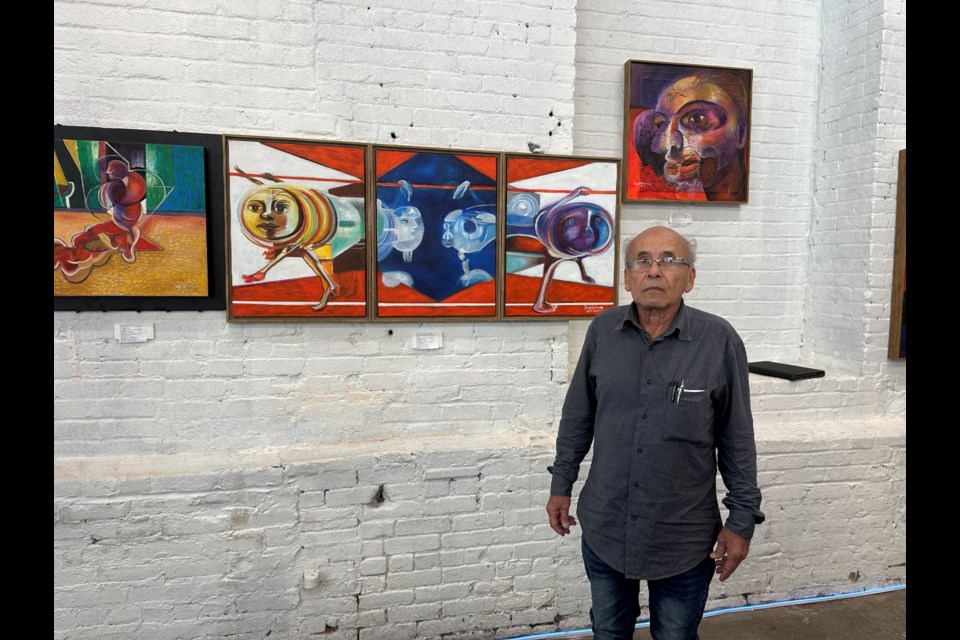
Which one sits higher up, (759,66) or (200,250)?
(759,66)

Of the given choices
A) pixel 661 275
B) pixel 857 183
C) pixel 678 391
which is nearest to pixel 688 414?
pixel 678 391

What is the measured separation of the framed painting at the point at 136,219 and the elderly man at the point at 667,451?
158 cm

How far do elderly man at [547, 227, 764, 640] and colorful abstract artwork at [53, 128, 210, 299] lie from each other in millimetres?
1609

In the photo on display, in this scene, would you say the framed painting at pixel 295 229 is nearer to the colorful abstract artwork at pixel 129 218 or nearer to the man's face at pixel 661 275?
the colorful abstract artwork at pixel 129 218

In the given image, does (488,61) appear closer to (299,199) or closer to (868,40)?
(299,199)

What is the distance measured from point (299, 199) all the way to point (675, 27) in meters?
2.03

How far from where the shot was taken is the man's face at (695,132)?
2793 millimetres

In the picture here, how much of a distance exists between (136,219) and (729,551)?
226 centimetres

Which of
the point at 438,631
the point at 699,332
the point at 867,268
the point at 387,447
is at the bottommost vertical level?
the point at 438,631

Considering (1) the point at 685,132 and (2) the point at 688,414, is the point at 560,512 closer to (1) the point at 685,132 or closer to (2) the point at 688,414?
(2) the point at 688,414

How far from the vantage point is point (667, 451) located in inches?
60.3

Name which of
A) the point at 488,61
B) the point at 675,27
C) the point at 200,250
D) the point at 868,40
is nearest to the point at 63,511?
the point at 200,250

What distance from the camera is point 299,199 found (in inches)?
87.8

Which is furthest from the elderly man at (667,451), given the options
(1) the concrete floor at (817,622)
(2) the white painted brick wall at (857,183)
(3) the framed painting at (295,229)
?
(2) the white painted brick wall at (857,183)
